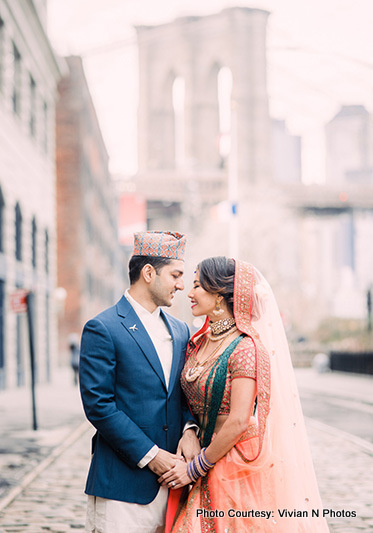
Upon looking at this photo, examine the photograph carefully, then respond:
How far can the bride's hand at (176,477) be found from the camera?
3.75 m

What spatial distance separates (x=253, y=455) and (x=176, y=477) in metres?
0.35

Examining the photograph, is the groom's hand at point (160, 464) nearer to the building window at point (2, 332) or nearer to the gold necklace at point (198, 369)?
the gold necklace at point (198, 369)

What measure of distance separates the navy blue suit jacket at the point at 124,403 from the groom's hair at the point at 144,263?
7.0 inches

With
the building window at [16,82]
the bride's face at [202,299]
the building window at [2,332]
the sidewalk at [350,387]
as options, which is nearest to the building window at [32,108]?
the building window at [16,82]

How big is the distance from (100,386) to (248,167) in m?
94.1

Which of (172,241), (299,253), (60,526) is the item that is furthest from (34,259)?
(299,253)

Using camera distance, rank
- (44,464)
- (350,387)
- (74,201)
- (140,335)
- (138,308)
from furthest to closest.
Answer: (74,201), (350,387), (44,464), (138,308), (140,335)

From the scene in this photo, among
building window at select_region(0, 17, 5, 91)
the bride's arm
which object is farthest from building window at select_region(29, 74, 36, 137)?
the bride's arm

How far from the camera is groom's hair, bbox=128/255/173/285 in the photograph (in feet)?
12.9

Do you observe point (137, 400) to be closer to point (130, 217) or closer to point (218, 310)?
point (218, 310)

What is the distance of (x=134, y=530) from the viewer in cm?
378

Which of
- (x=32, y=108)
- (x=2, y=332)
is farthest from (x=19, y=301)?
Answer: (x=32, y=108)

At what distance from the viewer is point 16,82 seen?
25.8m

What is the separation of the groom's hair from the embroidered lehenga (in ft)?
1.12
